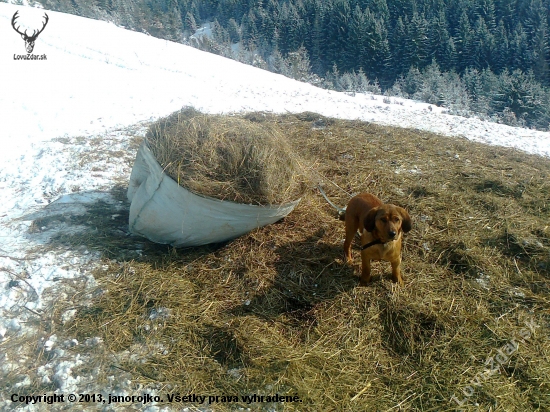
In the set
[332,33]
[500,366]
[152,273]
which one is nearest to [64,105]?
[152,273]

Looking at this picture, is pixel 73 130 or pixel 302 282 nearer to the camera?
pixel 302 282

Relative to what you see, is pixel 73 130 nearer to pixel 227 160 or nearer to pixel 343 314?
pixel 227 160

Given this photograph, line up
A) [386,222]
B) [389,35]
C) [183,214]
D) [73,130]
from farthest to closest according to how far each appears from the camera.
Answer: [389,35] → [73,130] → [183,214] → [386,222]

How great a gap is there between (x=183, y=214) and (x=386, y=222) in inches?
85.6

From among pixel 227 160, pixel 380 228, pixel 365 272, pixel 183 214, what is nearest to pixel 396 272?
pixel 365 272

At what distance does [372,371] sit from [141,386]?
182cm

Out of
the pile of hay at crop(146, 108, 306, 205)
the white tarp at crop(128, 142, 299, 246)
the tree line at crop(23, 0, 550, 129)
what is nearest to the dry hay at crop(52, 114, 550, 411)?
the white tarp at crop(128, 142, 299, 246)

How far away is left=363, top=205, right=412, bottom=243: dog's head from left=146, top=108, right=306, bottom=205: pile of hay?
1209 millimetres

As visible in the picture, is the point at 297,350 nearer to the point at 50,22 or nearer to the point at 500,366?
the point at 500,366

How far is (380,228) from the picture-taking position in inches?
132

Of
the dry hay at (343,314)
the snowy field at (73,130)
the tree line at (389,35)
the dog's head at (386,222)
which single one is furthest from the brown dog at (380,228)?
the tree line at (389,35)

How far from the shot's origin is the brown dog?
131 inches

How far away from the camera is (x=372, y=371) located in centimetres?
303

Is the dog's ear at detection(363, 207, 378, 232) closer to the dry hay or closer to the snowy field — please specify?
the dry hay
